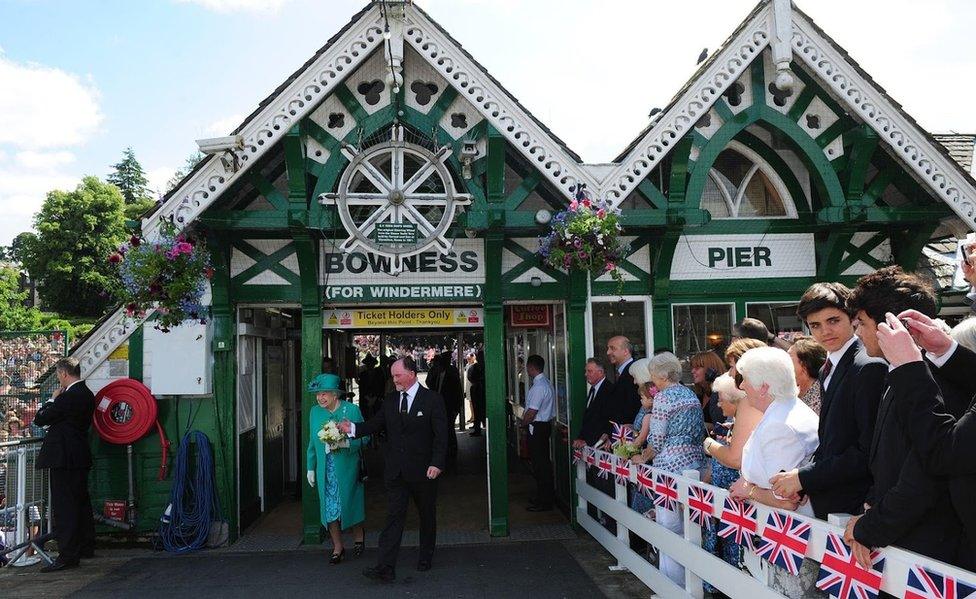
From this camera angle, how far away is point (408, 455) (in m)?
Result: 6.15

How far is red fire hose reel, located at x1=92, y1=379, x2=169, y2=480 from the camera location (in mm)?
7238

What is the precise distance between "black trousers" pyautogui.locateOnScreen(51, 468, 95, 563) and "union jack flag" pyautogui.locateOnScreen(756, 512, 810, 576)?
6300mm

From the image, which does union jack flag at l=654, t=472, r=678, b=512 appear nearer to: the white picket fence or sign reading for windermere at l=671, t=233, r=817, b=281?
the white picket fence

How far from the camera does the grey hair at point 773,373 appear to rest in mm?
3703

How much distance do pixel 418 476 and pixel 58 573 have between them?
11.9 ft

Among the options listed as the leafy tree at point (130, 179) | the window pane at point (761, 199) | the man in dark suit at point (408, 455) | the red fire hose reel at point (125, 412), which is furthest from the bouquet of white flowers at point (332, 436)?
the leafy tree at point (130, 179)

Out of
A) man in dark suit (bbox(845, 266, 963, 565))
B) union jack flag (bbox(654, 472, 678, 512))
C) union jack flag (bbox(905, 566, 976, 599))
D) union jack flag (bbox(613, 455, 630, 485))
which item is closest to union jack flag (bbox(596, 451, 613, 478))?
union jack flag (bbox(613, 455, 630, 485))

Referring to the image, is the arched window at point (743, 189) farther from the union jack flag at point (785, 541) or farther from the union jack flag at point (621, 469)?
the union jack flag at point (785, 541)

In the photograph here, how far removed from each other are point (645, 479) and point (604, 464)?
3.46ft

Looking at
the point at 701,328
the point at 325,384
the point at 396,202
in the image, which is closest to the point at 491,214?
the point at 396,202

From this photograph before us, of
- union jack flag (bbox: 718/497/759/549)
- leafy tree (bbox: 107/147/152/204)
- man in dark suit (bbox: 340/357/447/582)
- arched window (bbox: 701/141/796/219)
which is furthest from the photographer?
leafy tree (bbox: 107/147/152/204)

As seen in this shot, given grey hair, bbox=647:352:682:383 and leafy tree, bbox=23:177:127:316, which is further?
leafy tree, bbox=23:177:127:316

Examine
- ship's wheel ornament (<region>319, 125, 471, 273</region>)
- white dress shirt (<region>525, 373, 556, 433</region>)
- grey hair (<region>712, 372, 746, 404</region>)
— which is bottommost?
white dress shirt (<region>525, 373, 556, 433</region>)

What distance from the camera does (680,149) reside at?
727 cm
